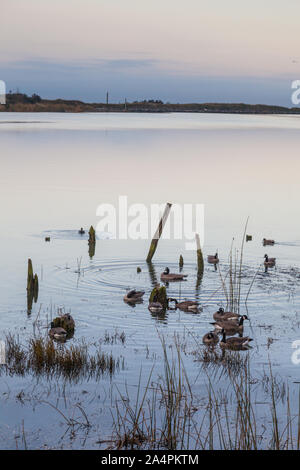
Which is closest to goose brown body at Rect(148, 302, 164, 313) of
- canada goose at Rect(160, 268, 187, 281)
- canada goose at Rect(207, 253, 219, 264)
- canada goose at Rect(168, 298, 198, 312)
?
canada goose at Rect(168, 298, 198, 312)

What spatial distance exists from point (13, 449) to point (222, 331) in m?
6.28

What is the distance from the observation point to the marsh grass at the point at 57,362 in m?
12.6

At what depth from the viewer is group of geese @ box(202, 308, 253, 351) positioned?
14320 millimetres

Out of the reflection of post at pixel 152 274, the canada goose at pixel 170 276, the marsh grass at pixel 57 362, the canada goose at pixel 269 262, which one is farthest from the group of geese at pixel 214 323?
the canada goose at pixel 269 262

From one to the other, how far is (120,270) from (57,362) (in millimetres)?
9262

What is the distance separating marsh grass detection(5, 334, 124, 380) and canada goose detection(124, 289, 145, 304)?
430 cm

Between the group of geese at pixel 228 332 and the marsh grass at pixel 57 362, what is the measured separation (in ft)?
7.06

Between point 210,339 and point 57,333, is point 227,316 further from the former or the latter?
point 57,333

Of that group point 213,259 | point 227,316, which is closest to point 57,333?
point 227,316

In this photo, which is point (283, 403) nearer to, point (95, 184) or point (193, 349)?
point (193, 349)

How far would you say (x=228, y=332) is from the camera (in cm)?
1520
